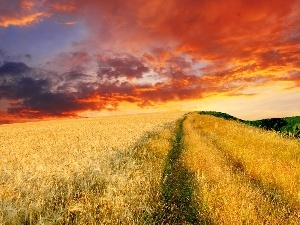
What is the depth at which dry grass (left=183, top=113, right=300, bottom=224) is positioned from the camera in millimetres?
7479

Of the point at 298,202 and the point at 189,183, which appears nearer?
the point at 298,202

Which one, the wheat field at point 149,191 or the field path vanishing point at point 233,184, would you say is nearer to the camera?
the wheat field at point 149,191

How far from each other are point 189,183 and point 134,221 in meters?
4.16

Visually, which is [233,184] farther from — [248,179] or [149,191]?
[149,191]

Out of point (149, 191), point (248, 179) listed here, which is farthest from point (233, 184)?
point (149, 191)

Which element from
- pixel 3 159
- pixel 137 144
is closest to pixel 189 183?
pixel 137 144

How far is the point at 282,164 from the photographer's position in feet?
40.1

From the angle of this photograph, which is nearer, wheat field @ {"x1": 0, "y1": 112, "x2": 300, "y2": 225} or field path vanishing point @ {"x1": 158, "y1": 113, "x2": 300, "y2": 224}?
wheat field @ {"x1": 0, "y1": 112, "x2": 300, "y2": 225}

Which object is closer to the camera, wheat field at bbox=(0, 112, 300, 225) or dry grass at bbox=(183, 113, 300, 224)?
wheat field at bbox=(0, 112, 300, 225)

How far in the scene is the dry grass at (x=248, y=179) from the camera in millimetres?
7479

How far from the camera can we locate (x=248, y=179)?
431 inches

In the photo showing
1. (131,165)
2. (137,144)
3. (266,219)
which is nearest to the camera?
(266,219)

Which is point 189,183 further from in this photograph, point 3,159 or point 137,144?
point 3,159

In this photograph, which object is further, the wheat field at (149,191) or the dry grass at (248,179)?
the dry grass at (248,179)
